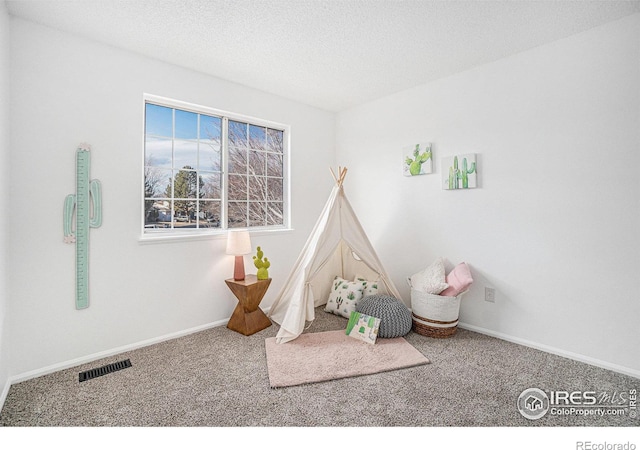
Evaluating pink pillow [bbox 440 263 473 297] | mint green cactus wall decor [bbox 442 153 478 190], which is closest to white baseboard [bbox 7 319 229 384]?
pink pillow [bbox 440 263 473 297]

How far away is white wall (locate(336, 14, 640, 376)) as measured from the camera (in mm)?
2258

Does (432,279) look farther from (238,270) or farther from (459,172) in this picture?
(238,270)

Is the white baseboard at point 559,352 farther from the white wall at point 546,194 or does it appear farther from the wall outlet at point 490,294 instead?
the wall outlet at point 490,294

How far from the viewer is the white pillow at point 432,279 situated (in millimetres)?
2895

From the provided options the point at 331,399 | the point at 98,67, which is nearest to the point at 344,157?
the point at 98,67

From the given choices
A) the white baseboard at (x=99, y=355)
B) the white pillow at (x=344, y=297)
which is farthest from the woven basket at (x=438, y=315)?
the white baseboard at (x=99, y=355)

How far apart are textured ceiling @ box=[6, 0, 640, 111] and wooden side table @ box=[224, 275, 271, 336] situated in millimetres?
1960

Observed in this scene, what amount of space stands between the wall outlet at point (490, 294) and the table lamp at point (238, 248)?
222cm

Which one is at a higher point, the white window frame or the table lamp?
the white window frame

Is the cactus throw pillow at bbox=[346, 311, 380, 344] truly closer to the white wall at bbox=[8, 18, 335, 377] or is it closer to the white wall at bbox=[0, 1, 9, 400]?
the white wall at bbox=[8, 18, 335, 377]

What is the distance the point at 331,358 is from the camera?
248 centimetres

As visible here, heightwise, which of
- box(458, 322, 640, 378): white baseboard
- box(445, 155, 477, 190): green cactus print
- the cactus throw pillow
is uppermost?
box(445, 155, 477, 190): green cactus print
